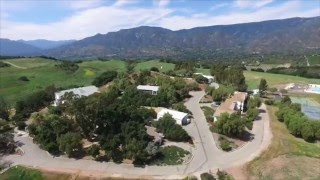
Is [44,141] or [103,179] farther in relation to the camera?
[44,141]

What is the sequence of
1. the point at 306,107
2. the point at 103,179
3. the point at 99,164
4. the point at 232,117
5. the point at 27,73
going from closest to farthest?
the point at 103,179, the point at 99,164, the point at 232,117, the point at 306,107, the point at 27,73

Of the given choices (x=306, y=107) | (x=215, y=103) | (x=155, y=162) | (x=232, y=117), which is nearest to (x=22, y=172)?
(x=155, y=162)

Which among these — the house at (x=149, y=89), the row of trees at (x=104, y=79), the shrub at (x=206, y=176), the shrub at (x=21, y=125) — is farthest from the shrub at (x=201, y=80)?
the shrub at (x=206, y=176)

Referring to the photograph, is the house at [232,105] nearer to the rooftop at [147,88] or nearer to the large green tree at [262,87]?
the large green tree at [262,87]

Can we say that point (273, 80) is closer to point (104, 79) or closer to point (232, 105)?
point (232, 105)

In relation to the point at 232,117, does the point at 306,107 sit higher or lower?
lower

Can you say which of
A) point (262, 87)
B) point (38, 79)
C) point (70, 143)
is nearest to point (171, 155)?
point (70, 143)

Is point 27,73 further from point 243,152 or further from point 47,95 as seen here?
point 243,152

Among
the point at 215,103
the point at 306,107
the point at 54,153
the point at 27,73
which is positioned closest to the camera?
the point at 54,153
